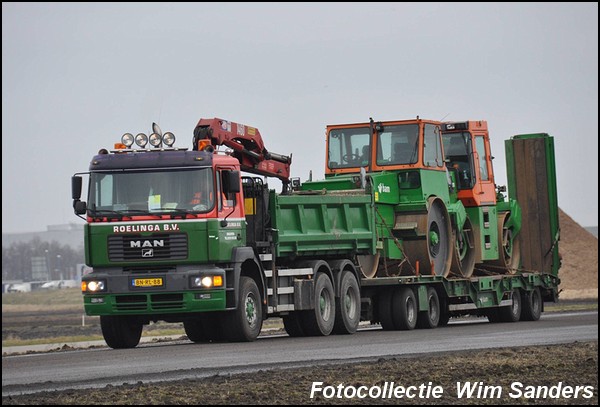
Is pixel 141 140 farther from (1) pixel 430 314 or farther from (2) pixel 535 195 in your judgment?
(2) pixel 535 195

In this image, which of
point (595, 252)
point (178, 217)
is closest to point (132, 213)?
point (178, 217)

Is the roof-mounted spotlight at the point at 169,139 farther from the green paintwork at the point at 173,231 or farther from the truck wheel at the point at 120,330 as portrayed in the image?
the truck wheel at the point at 120,330

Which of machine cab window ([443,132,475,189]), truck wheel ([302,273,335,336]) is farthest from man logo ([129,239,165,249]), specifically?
machine cab window ([443,132,475,189])

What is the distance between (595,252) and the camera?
75188mm

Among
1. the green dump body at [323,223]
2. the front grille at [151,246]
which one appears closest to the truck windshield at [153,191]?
the front grille at [151,246]

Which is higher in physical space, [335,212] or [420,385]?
[335,212]

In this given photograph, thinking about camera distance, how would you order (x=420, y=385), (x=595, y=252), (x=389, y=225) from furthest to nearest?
(x=595, y=252), (x=389, y=225), (x=420, y=385)

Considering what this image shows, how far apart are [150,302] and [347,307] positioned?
213 inches

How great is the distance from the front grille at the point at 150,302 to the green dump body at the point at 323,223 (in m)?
2.72

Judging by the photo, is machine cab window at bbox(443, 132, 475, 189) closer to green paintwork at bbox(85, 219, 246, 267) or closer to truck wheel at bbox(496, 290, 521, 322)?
truck wheel at bbox(496, 290, 521, 322)

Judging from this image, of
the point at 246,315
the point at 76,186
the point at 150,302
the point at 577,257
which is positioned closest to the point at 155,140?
the point at 76,186

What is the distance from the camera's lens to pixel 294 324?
2625 cm

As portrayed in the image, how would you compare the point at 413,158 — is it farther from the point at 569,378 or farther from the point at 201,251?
the point at 569,378

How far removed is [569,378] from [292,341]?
9618mm
